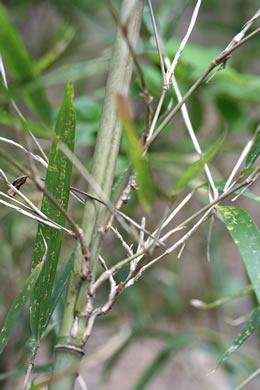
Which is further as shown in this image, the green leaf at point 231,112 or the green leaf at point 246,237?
the green leaf at point 231,112

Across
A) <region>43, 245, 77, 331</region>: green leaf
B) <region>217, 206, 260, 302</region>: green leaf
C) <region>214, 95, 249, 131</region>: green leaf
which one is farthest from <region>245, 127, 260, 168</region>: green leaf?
<region>214, 95, 249, 131</region>: green leaf

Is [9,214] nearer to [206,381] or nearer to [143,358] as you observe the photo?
[206,381]

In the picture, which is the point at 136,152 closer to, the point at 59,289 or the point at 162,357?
the point at 59,289

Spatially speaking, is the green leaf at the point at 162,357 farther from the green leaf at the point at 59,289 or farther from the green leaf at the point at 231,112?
the green leaf at the point at 59,289

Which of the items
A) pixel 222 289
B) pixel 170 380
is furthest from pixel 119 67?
pixel 170 380

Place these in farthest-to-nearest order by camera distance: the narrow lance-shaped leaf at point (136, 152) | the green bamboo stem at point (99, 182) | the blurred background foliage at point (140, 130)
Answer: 1. the blurred background foliage at point (140, 130)
2. the green bamboo stem at point (99, 182)
3. the narrow lance-shaped leaf at point (136, 152)

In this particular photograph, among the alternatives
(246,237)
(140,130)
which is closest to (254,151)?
(246,237)

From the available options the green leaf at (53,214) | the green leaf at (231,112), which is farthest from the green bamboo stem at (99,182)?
the green leaf at (231,112)

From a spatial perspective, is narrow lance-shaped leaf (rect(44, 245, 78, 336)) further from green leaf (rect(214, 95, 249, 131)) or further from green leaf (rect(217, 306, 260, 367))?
green leaf (rect(214, 95, 249, 131))
